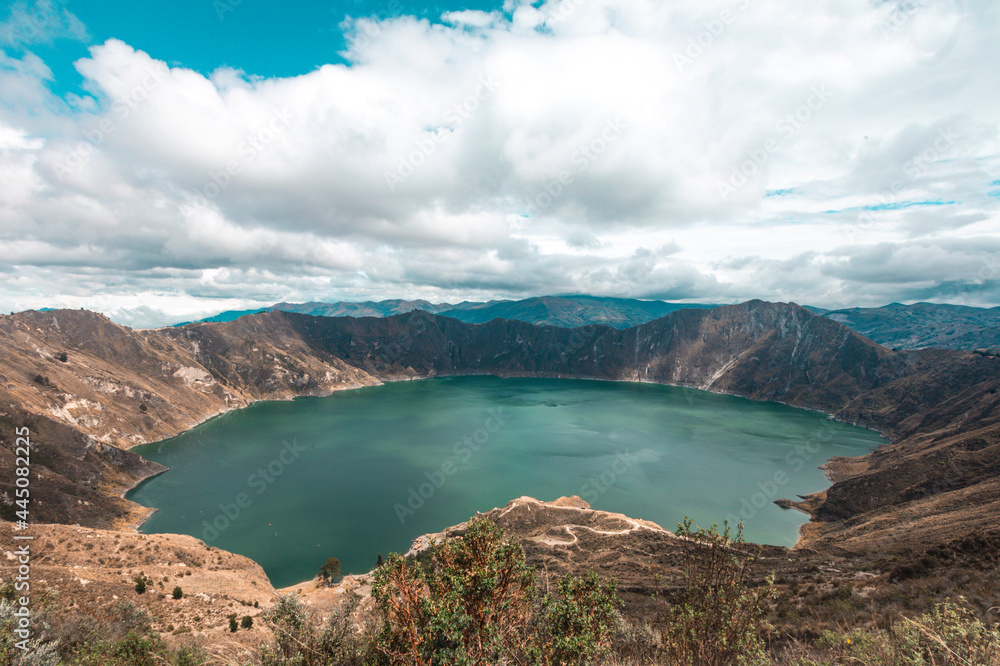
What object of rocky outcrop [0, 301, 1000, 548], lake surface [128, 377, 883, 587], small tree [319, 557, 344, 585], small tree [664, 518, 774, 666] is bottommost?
lake surface [128, 377, 883, 587]

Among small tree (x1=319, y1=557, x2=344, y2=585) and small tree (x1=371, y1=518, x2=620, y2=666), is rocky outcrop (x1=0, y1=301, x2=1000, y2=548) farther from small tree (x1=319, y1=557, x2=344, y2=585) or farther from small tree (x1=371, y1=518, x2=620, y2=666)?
small tree (x1=371, y1=518, x2=620, y2=666)

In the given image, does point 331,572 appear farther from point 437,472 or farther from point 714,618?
point 714,618

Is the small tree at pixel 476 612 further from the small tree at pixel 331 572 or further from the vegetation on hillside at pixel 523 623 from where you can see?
the small tree at pixel 331 572

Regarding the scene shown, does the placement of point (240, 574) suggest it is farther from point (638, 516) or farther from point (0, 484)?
point (638, 516)

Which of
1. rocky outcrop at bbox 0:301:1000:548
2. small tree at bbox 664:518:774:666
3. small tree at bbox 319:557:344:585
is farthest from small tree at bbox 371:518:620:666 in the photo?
rocky outcrop at bbox 0:301:1000:548

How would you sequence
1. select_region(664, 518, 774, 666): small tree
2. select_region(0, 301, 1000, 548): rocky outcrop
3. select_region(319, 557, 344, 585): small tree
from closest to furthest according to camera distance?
1. select_region(664, 518, 774, 666): small tree
2. select_region(319, 557, 344, 585): small tree
3. select_region(0, 301, 1000, 548): rocky outcrop

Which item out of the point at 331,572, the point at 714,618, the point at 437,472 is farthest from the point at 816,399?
the point at 714,618

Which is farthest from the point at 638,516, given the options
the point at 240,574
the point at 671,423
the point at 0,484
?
the point at 0,484
